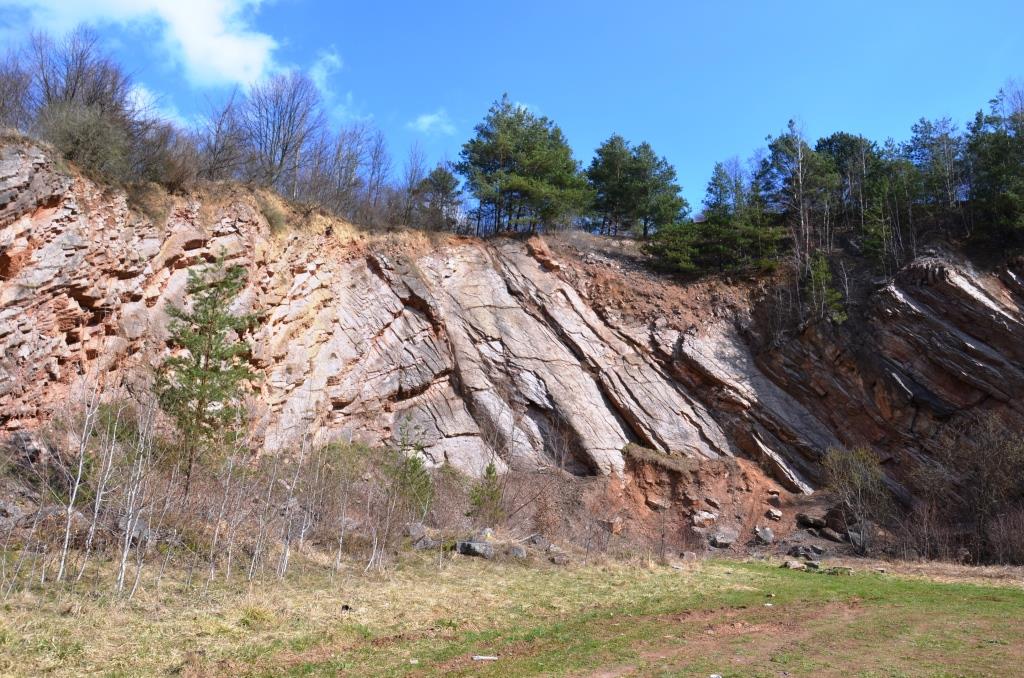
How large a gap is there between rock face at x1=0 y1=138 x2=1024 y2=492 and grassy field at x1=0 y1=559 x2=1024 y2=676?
963 cm

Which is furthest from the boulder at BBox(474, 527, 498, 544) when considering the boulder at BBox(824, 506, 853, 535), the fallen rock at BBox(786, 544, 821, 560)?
the boulder at BBox(824, 506, 853, 535)

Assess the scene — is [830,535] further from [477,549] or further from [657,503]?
[477,549]

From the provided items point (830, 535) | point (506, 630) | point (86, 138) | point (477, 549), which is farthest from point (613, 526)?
point (86, 138)

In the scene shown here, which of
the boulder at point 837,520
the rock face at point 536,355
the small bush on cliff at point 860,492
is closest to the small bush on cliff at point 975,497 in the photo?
the small bush on cliff at point 860,492

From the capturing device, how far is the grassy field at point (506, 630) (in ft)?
25.2

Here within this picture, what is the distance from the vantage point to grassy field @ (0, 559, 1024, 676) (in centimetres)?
769

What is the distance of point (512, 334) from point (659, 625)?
18.5 metres

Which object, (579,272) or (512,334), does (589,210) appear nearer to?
(579,272)

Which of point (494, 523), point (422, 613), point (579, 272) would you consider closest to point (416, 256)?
point (579, 272)

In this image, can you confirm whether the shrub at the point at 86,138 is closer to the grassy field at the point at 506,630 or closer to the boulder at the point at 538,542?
the grassy field at the point at 506,630

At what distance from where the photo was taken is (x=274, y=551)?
14547 millimetres

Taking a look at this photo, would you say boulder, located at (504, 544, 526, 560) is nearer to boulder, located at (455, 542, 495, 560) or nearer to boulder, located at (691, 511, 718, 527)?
boulder, located at (455, 542, 495, 560)

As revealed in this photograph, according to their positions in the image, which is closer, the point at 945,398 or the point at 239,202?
the point at 239,202

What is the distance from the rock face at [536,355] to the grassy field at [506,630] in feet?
31.6
